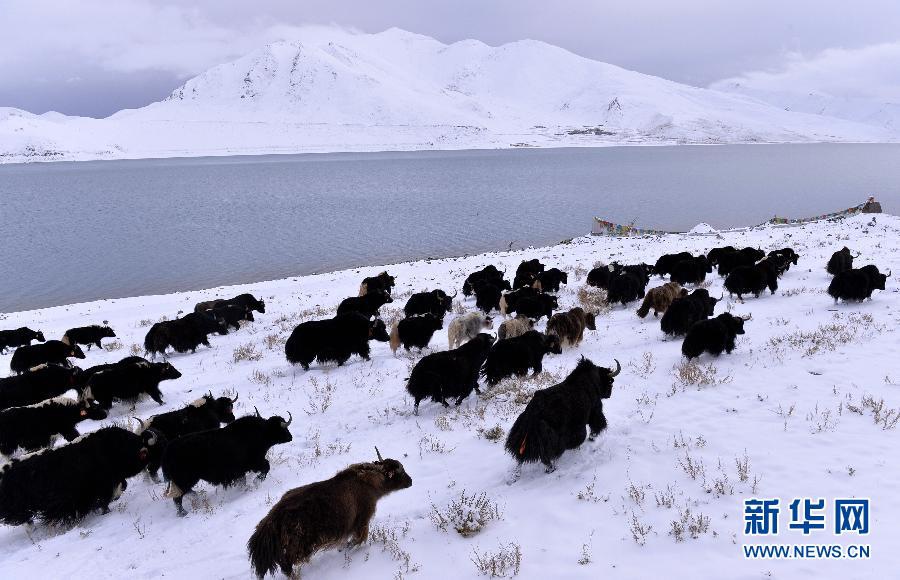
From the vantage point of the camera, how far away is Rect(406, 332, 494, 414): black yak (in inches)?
347

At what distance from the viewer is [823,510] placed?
16.8ft

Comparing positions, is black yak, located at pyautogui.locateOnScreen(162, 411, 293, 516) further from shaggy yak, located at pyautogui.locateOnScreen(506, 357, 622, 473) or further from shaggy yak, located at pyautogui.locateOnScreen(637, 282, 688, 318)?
shaggy yak, located at pyautogui.locateOnScreen(637, 282, 688, 318)

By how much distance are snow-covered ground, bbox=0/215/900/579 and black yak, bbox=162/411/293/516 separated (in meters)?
0.33

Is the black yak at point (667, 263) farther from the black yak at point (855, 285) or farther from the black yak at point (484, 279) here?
the black yak at point (855, 285)

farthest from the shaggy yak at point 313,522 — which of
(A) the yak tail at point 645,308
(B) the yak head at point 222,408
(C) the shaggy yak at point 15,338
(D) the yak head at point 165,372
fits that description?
(C) the shaggy yak at point 15,338

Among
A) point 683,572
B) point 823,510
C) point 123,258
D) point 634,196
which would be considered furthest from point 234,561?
point 634,196

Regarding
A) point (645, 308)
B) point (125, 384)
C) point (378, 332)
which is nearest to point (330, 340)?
point (378, 332)

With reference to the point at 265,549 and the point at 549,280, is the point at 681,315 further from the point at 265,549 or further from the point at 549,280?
the point at 265,549

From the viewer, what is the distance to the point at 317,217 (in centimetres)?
5669

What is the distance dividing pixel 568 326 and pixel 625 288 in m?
4.80

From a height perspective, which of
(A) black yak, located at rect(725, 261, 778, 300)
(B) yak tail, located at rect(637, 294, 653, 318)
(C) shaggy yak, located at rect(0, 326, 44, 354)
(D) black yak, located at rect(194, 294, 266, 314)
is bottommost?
(C) shaggy yak, located at rect(0, 326, 44, 354)

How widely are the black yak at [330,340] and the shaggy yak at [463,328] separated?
190 cm

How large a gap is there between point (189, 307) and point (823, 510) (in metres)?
23.3

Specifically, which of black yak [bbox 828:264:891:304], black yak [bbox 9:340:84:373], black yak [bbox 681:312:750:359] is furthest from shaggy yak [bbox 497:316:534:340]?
black yak [bbox 9:340:84:373]
